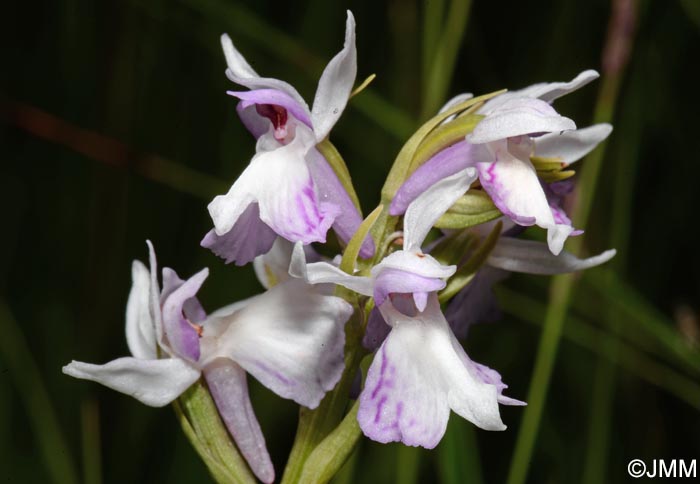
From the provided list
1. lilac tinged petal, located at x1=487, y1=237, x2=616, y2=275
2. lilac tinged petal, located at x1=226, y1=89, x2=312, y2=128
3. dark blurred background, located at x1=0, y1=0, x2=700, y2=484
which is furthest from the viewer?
dark blurred background, located at x1=0, y1=0, x2=700, y2=484

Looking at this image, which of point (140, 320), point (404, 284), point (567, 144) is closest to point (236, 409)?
point (140, 320)

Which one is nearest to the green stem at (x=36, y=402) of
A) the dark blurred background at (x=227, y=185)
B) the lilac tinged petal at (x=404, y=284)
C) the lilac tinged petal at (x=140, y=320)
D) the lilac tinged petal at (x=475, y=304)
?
the dark blurred background at (x=227, y=185)

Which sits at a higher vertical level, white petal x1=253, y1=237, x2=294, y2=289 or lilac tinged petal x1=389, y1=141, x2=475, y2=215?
lilac tinged petal x1=389, y1=141, x2=475, y2=215

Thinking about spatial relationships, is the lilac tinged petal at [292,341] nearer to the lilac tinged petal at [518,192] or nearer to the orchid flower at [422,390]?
the orchid flower at [422,390]

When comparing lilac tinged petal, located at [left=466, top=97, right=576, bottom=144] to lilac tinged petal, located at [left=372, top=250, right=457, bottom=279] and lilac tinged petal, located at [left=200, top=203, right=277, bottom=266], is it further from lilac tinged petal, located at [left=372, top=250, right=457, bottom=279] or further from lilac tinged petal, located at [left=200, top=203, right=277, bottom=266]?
lilac tinged petal, located at [left=200, top=203, right=277, bottom=266]

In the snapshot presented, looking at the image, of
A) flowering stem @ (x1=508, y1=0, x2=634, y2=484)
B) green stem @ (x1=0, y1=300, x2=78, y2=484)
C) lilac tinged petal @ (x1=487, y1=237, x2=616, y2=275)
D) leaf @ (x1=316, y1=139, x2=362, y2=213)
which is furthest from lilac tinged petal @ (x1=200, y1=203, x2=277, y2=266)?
green stem @ (x1=0, y1=300, x2=78, y2=484)

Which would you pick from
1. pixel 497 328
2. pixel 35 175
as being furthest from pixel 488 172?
pixel 35 175
